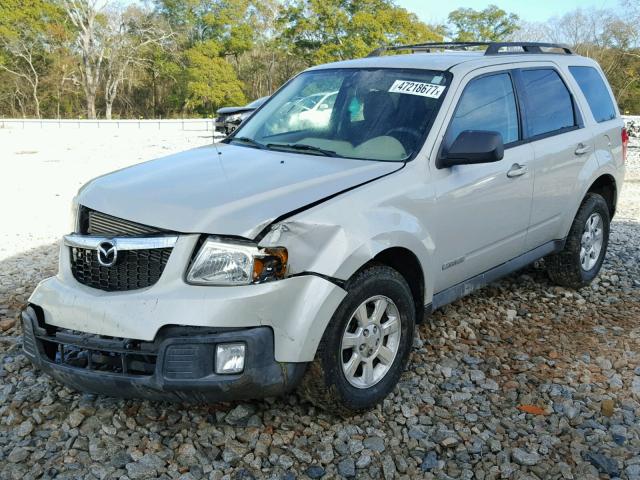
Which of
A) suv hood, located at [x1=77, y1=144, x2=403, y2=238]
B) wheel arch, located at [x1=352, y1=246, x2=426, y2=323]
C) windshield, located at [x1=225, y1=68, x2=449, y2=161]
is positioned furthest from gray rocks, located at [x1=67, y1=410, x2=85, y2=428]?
windshield, located at [x1=225, y1=68, x2=449, y2=161]

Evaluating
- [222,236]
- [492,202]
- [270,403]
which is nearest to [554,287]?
[492,202]

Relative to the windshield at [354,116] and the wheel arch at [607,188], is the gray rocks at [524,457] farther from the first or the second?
the wheel arch at [607,188]

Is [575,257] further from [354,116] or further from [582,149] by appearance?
[354,116]

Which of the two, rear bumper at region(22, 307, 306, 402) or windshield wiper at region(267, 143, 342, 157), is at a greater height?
windshield wiper at region(267, 143, 342, 157)

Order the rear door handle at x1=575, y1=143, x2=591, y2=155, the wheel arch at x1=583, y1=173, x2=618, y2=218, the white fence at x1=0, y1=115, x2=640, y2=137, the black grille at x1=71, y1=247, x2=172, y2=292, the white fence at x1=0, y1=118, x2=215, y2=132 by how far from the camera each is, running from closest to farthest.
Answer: the black grille at x1=71, y1=247, x2=172, y2=292 → the rear door handle at x1=575, y1=143, x2=591, y2=155 → the wheel arch at x1=583, y1=173, x2=618, y2=218 → the white fence at x1=0, y1=115, x2=640, y2=137 → the white fence at x1=0, y1=118, x2=215, y2=132

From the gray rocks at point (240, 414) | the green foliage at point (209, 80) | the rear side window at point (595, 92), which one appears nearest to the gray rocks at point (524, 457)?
the gray rocks at point (240, 414)

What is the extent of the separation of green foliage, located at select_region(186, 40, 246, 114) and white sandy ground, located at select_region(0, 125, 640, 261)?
26.0 m

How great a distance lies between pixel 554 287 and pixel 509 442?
8.81 ft

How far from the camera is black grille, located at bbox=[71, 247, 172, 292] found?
119 inches

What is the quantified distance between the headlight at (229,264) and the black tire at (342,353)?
1.48ft

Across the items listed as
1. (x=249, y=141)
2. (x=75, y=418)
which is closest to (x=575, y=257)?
(x=249, y=141)

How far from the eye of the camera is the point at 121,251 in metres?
3.09

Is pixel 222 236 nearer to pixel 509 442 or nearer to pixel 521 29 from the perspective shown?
pixel 509 442

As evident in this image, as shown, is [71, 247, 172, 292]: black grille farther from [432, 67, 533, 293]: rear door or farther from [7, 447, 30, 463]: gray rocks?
[432, 67, 533, 293]: rear door
